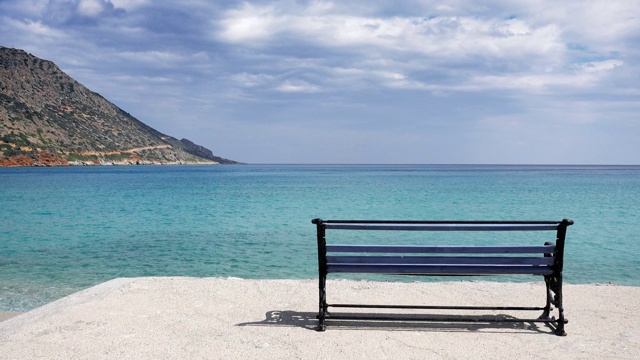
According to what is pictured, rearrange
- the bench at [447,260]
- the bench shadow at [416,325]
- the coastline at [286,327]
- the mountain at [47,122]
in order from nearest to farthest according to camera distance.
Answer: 1. the coastline at [286,327]
2. the bench at [447,260]
3. the bench shadow at [416,325]
4. the mountain at [47,122]

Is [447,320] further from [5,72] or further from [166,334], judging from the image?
[5,72]

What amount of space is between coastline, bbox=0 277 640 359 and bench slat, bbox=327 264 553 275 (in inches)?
27.8

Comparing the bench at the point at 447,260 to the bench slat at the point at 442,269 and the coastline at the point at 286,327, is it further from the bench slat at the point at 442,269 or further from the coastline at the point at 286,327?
the coastline at the point at 286,327

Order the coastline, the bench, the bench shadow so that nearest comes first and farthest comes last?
the coastline < the bench < the bench shadow

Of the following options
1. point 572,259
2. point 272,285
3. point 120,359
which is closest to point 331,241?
point 572,259

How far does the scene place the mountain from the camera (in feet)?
481

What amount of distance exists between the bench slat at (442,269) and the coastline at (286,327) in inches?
27.8

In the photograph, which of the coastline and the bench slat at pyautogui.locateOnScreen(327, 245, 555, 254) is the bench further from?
the coastline

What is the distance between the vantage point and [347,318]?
219 inches

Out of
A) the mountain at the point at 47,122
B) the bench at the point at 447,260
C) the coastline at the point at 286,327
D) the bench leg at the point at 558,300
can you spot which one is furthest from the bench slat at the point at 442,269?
the mountain at the point at 47,122

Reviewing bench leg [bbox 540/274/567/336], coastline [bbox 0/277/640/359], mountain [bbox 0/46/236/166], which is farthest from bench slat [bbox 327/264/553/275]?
mountain [bbox 0/46/236/166]

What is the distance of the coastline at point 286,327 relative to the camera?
16.1 ft

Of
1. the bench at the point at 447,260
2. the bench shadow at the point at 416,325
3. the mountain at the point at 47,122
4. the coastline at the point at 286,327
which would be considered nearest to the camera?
the coastline at the point at 286,327

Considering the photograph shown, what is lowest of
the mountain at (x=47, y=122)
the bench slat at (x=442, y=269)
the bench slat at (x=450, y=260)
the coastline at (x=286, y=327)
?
the coastline at (x=286, y=327)
